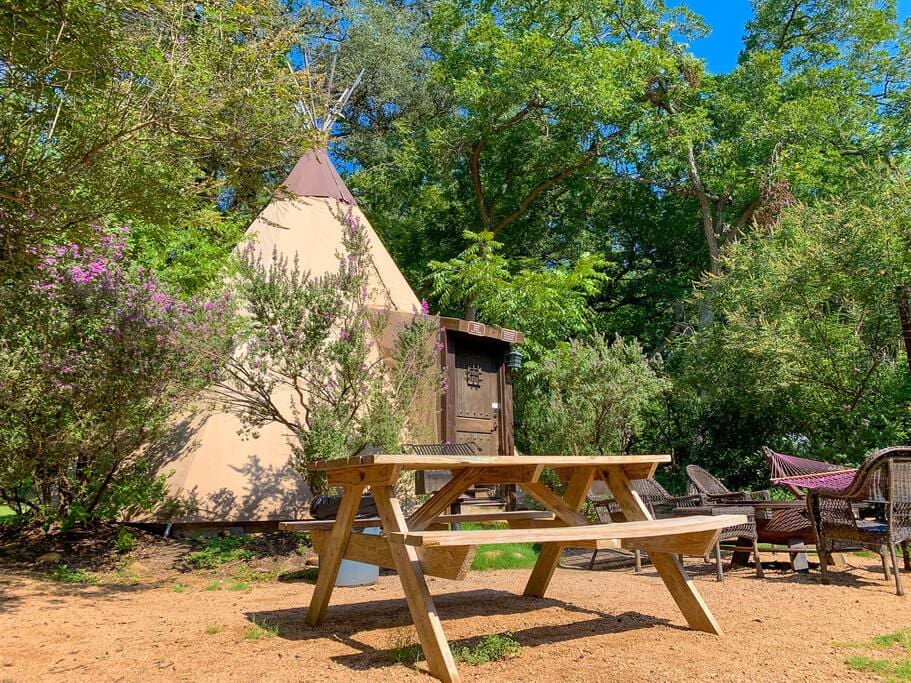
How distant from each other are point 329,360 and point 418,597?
3.95 metres

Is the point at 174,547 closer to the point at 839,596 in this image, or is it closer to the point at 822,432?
the point at 839,596

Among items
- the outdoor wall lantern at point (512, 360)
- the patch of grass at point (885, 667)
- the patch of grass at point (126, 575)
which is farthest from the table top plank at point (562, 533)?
the outdoor wall lantern at point (512, 360)

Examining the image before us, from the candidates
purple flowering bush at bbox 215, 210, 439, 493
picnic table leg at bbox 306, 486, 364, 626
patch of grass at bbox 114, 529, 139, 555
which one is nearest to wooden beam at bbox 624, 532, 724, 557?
picnic table leg at bbox 306, 486, 364, 626

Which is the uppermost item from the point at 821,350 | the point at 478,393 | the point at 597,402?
the point at 821,350

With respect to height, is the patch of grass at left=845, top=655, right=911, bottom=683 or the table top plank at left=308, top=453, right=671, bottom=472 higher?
the table top plank at left=308, top=453, right=671, bottom=472

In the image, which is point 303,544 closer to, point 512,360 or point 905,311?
point 512,360

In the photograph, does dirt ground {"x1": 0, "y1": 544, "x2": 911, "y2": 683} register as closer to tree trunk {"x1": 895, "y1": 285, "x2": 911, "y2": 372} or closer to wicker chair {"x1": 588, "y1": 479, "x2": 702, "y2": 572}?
wicker chair {"x1": 588, "y1": 479, "x2": 702, "y2": 572}

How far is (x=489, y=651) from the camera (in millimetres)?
3270

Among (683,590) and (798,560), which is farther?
(798,560)

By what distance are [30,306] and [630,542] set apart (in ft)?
19.1

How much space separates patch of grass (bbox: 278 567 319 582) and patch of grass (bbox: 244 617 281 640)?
7.19ft

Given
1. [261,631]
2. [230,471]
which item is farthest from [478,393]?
[261,631]

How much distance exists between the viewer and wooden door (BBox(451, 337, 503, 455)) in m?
10.5

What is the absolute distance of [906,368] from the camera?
995cm
